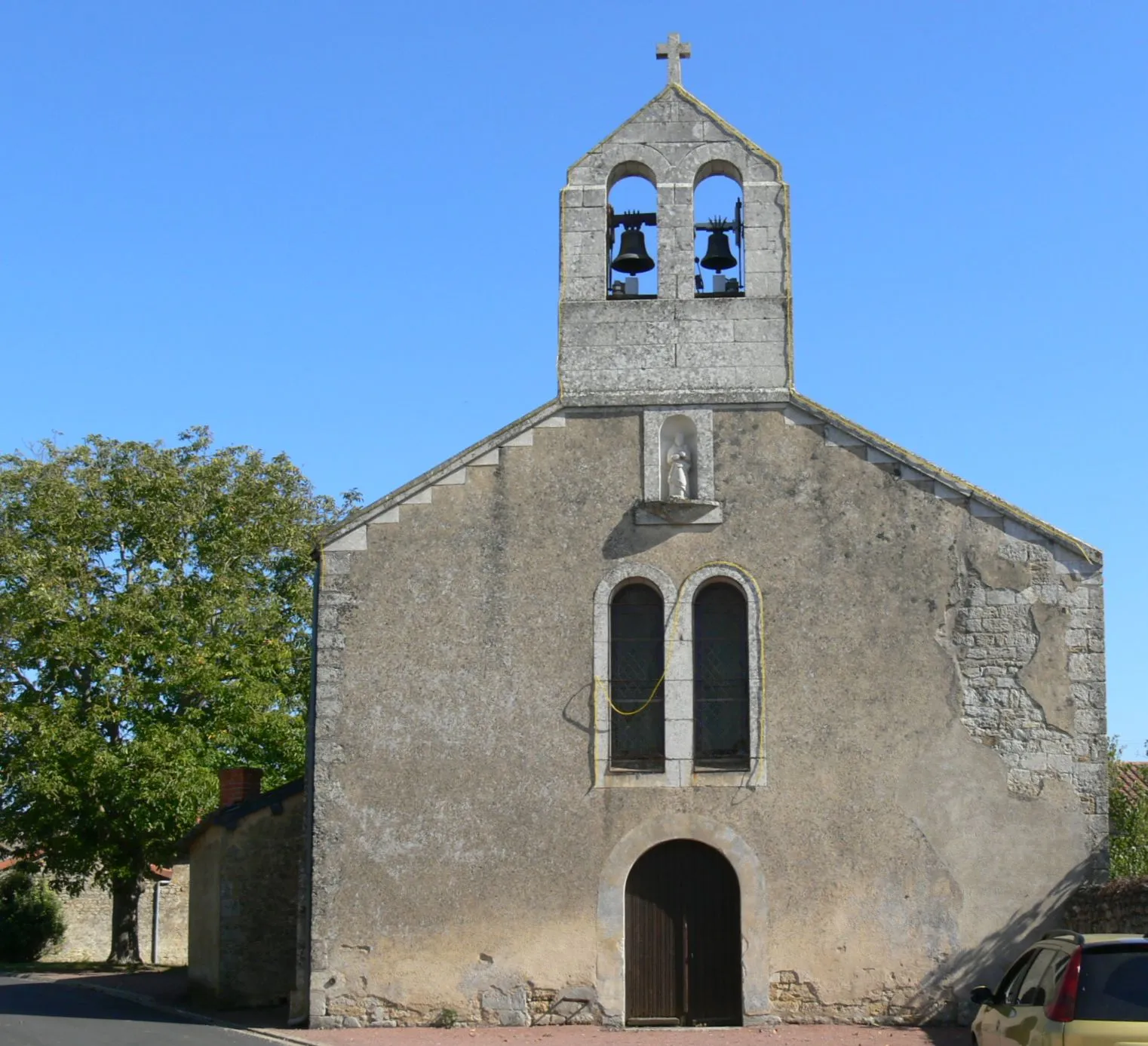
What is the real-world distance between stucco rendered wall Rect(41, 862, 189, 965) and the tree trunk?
472 centimetres

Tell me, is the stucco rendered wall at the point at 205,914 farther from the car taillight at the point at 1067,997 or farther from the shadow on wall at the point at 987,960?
the car taillight at the point at 1067,997

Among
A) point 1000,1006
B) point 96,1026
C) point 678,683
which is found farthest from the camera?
point 96,1026

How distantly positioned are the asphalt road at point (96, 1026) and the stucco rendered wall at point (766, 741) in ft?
4.38

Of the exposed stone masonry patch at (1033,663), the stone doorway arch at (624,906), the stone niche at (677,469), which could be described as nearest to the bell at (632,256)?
the stone niche at (677,469)

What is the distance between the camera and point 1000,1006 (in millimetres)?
8984

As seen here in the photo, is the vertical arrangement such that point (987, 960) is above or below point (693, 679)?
below

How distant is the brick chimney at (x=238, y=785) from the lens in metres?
18.8

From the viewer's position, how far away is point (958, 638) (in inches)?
561

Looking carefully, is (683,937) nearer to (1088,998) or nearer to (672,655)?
(672,655)

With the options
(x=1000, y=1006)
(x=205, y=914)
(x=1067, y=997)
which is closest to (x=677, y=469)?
(x=1000, y=1006)

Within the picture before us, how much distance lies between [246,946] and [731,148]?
10519 millimetres

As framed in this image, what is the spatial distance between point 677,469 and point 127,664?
1596 centimetres

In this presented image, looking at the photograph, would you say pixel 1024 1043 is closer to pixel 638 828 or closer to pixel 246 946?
pixel 638 828

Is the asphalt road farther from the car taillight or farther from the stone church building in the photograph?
the car taillight
